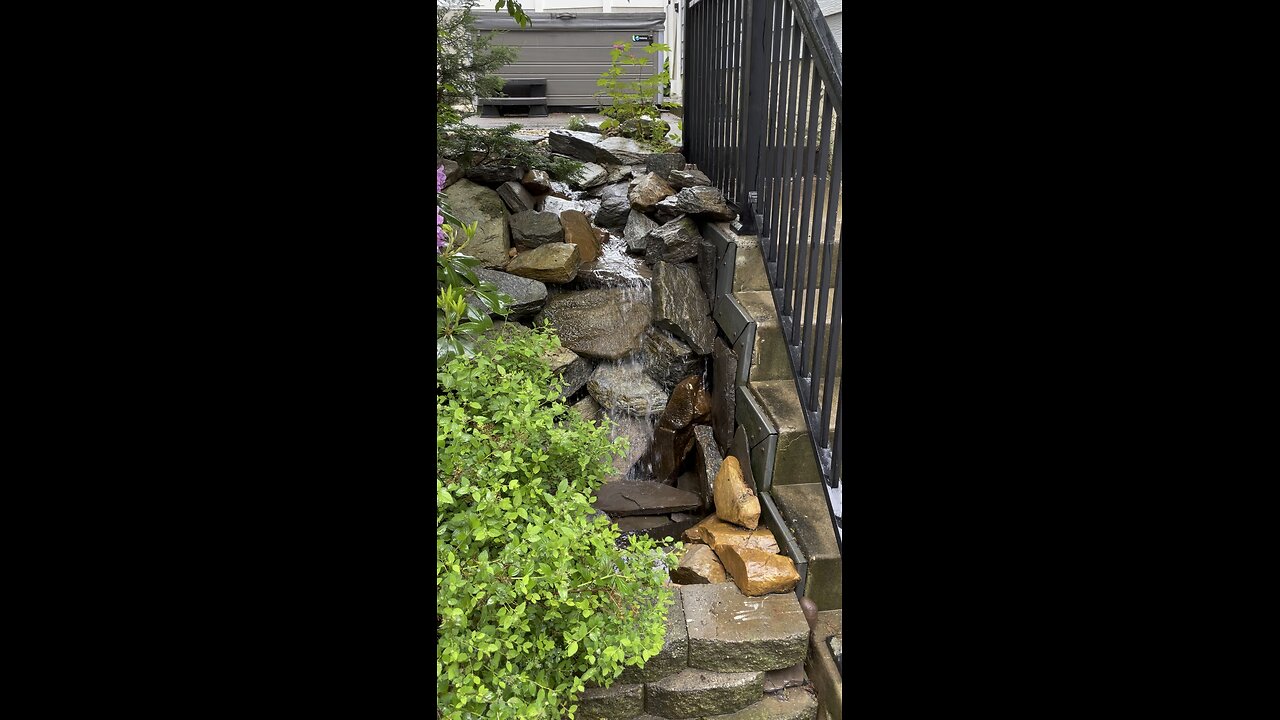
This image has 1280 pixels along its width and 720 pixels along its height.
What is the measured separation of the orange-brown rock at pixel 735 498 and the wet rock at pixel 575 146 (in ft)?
8.02

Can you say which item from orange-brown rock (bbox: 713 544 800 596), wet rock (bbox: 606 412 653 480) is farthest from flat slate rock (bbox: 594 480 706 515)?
orange-brown rock (bbox: 713 544 800 596)

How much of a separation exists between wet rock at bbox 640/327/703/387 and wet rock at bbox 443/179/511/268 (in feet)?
2.57

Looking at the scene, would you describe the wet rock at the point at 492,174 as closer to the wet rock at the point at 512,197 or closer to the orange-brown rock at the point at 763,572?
the wet rock at the point at 512,197

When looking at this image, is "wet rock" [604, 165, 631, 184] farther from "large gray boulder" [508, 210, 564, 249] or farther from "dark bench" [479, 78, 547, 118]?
"dark bench" [479, 78, 547, 118]

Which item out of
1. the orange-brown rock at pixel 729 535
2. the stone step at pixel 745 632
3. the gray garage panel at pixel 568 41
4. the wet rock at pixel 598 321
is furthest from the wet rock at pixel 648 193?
the gray garage panel at pixel 568 41

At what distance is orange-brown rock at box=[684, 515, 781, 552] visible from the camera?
2.90 metres

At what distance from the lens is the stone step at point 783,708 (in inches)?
101

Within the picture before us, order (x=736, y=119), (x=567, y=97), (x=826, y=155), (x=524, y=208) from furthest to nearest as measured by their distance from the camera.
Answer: (x=567, y=97), (x=524, y=208), (x=736, y=119), (x=826, y=155)

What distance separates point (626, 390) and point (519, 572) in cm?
196

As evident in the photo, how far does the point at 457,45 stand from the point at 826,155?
2.75m
